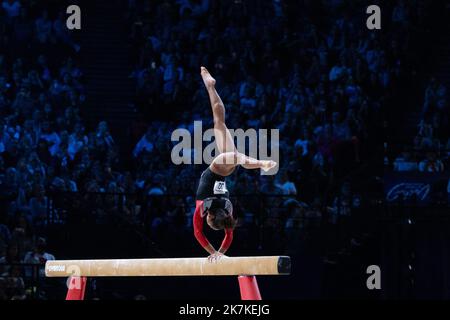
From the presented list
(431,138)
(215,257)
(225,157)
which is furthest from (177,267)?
(431,138)

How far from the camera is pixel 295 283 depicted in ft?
46.8

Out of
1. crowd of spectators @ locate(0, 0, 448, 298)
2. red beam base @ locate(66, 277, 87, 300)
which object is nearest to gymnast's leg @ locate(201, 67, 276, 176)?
red beam base @ locate(66, 277, 87, 300)

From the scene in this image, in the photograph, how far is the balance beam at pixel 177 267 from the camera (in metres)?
9.45

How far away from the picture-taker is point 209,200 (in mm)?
9828

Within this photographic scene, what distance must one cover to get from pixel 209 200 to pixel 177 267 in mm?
761

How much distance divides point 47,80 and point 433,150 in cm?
658

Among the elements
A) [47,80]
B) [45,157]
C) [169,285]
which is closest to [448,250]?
[169,285]

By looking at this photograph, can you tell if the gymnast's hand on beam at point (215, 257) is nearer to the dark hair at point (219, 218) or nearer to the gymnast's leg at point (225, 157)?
the dark hair at point (219, 218)

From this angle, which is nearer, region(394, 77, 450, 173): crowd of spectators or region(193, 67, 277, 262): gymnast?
region(193, 67, 277, 262): gymnast

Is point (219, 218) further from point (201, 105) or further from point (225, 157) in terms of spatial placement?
point (201, 105)

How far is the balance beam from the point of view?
945 centimetres

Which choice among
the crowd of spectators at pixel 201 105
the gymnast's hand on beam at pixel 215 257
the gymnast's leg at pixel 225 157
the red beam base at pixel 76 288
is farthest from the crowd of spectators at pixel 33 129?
the gymnast's hand on beam at pixel 215 257

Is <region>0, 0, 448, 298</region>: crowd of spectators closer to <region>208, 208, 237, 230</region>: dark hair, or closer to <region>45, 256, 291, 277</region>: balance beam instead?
<region>45, 256, 291, 277</region>: balance beam

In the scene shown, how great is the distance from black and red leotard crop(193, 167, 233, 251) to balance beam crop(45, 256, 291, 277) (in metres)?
0.27
